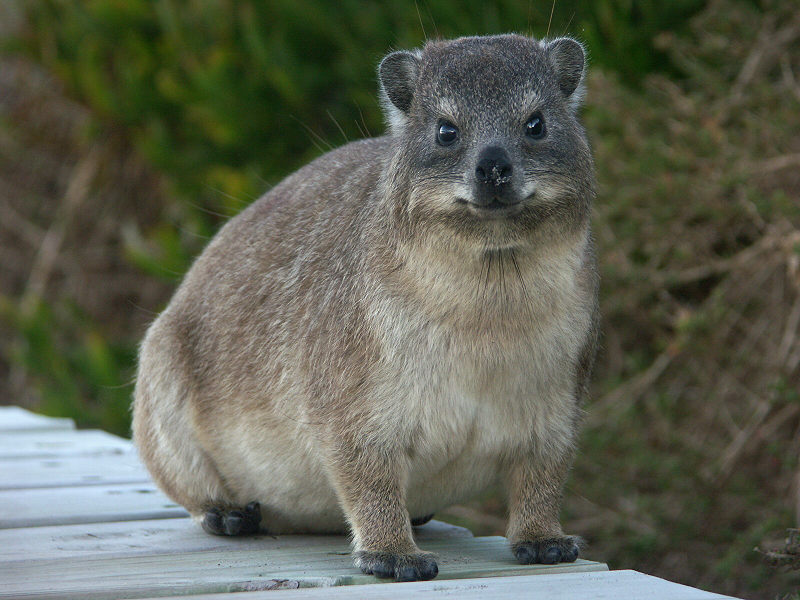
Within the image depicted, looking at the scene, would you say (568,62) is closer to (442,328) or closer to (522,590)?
(442,328)

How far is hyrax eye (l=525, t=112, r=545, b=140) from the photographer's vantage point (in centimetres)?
368

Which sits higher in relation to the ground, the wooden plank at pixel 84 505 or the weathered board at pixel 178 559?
the wooden plank at pixel 84 505

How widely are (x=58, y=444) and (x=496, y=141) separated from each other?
3907mm

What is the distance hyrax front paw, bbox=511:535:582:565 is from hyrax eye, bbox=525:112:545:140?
1.32 metres

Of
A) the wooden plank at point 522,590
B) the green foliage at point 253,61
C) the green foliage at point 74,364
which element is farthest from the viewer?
the green foliage at point 74,364

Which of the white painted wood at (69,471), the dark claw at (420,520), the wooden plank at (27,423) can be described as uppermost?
the wooden plank at (27,423)

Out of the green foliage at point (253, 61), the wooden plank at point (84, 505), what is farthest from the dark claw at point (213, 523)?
the green foliage at point (253, 61)

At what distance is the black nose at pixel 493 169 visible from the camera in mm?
3438

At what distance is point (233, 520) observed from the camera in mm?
4254

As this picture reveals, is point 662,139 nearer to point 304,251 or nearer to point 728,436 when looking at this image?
point 728,436

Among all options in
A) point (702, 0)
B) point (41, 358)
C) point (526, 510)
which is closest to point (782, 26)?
point (702, 0)

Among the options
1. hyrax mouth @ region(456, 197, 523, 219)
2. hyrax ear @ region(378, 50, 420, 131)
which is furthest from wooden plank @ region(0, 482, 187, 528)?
hyrax mouth @ region(456, 197, 523, 219)

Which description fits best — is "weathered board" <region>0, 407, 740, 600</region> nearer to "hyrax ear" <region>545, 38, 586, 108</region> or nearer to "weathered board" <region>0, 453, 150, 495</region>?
"weathered board" <region>0, 453, 150, 495</region>

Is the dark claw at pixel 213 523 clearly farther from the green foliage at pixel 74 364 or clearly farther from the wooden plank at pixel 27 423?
the green foliage at pixel 74 364
